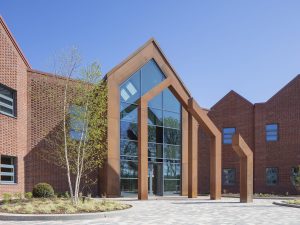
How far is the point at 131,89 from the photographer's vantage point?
94.7 feet

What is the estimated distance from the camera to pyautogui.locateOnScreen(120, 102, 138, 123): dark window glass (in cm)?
2812

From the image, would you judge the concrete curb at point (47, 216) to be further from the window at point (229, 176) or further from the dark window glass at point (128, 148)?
the window at point (229, 176)

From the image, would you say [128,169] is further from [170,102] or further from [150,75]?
[150,75]

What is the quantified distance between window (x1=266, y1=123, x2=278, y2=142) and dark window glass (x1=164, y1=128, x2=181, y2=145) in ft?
31.8

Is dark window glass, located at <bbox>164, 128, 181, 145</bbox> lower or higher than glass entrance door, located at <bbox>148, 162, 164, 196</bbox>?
higher

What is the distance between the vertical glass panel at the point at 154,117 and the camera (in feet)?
98.3

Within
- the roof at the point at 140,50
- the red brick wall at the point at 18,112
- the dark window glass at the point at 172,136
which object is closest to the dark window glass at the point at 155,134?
the dark window glass at the point at 172,136

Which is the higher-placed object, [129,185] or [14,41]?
[14,41]

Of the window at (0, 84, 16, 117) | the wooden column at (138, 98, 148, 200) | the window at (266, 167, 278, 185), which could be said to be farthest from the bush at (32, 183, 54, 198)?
the window at (266, 167, 278, 185)

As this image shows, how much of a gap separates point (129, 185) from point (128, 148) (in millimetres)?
2317

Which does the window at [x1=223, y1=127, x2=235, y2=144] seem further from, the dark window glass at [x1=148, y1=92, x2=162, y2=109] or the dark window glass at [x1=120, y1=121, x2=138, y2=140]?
the dark window glass at [x1=120, y1=121, x2=138, y2=140]

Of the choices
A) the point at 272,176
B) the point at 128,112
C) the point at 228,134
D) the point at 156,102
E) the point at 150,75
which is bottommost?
the point at 272,176

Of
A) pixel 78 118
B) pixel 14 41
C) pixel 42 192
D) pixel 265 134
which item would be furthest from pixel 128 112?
pixel 265 134

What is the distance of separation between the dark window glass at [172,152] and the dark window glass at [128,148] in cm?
304
